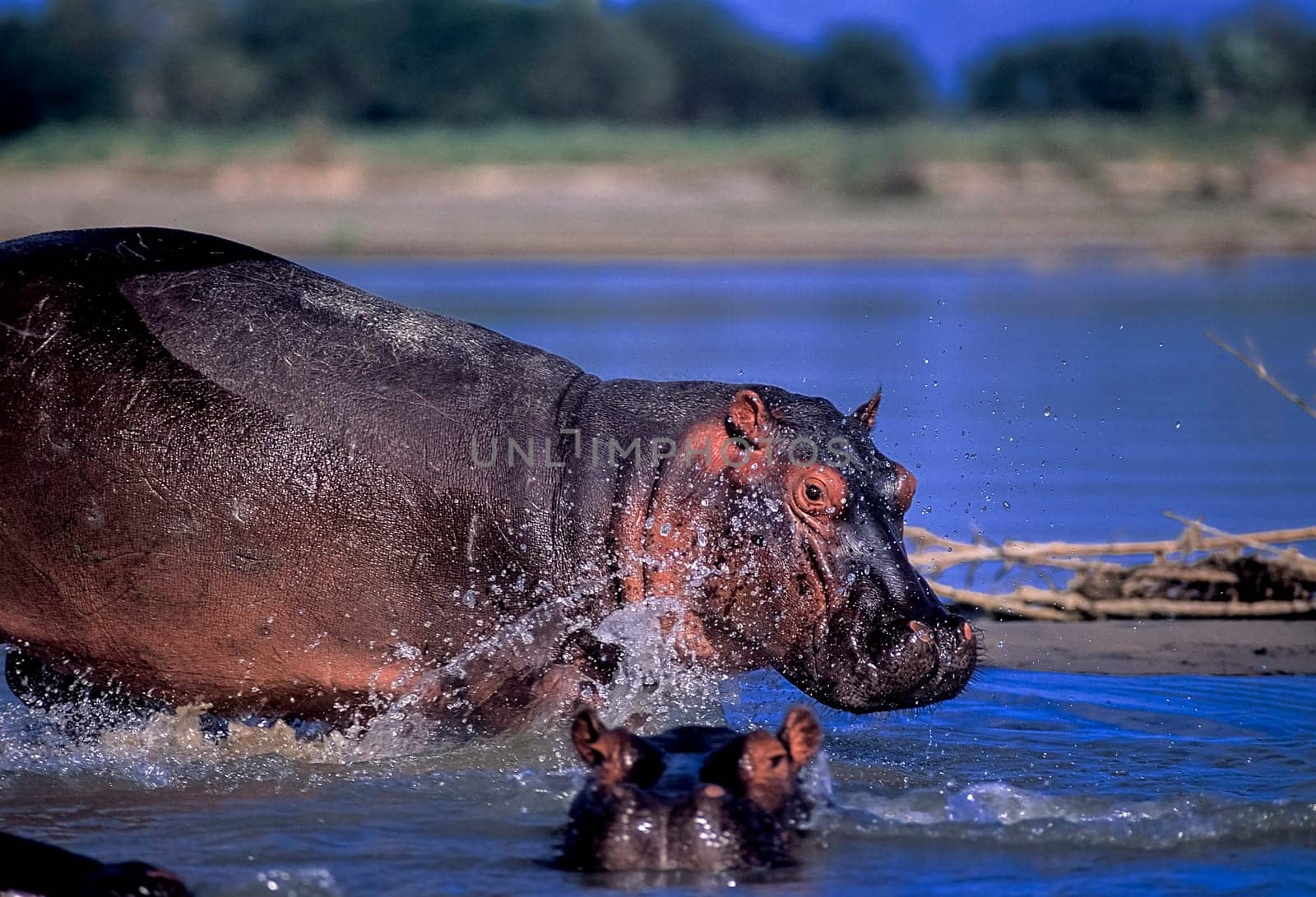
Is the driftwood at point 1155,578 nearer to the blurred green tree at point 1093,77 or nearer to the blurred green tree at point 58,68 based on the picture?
the blurred green tree at point 58,68

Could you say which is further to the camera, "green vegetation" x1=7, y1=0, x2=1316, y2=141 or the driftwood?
"green vegetation" x1=7, y1=0, x2=1316, y2=141

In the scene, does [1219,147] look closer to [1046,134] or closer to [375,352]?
[1046,134]

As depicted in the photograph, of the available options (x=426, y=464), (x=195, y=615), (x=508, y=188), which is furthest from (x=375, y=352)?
(x=508, y=188)

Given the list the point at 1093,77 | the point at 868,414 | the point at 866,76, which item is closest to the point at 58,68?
the point at 1093,77

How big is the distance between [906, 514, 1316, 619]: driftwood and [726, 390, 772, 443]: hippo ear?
202cm

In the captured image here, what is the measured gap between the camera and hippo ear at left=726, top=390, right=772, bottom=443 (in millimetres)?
4434

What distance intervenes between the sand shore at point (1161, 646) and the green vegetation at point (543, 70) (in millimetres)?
28632

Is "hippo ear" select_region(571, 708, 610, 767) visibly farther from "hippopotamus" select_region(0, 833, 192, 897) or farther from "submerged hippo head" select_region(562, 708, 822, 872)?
"hippopotamus" select_region(0, 833, 192, 897)

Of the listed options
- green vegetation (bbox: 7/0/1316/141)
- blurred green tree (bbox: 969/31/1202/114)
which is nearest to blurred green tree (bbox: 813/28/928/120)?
green vegetation (bbox: 7/0/1316/141)

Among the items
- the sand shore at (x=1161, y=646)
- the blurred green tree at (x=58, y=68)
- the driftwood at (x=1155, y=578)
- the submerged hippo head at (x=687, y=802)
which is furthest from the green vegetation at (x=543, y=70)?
the submerged hippo head at (x=687, y=802)

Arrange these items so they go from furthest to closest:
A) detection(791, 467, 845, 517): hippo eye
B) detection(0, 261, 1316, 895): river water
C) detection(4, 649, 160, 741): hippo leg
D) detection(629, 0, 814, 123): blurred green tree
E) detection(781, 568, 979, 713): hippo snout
→ detection(629, 0, 814, 123): blurred green tree < detection(4, 649, 160, 741): hippo leg < detection(791, 467, 845, 517): hippo eye < detection(781, 568, 979, 713): hippo snout < detection(0, 261, 1316, 895): river water

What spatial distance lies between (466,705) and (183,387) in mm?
1005

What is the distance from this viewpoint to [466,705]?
14.4ft

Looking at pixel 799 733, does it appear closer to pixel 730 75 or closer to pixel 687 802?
pixel 687 802
